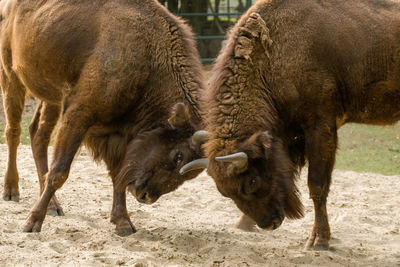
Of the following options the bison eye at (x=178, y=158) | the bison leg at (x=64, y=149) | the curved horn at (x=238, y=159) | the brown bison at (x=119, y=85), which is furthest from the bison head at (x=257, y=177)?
the bison leg at (x=64, y=149)

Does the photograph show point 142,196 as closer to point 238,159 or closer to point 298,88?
point 238,159

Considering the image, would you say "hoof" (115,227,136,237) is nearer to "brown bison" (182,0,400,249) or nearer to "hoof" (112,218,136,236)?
"hoof" (112,218,136,236)

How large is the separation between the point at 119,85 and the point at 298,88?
1584 mm

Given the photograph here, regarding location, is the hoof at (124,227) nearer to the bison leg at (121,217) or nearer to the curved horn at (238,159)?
the bison leg at (121,217)

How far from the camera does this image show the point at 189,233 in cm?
554

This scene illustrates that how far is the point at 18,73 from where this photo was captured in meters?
6.11

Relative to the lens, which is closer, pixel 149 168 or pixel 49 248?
pixel 49 248

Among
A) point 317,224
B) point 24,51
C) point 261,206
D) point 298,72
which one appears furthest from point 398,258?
point 24,51

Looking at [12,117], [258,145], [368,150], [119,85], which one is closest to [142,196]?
[119,85]

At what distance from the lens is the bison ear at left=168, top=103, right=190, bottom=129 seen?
16.6 feet

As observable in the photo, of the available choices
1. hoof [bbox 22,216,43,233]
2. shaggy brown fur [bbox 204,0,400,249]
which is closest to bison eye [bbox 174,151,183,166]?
shaggy brown fur [bbox 204,0,400,249]

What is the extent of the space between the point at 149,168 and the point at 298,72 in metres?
1.57

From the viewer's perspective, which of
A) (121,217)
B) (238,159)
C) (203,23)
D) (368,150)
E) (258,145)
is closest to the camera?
(238,159)

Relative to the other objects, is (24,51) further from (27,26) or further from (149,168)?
(149,168)
